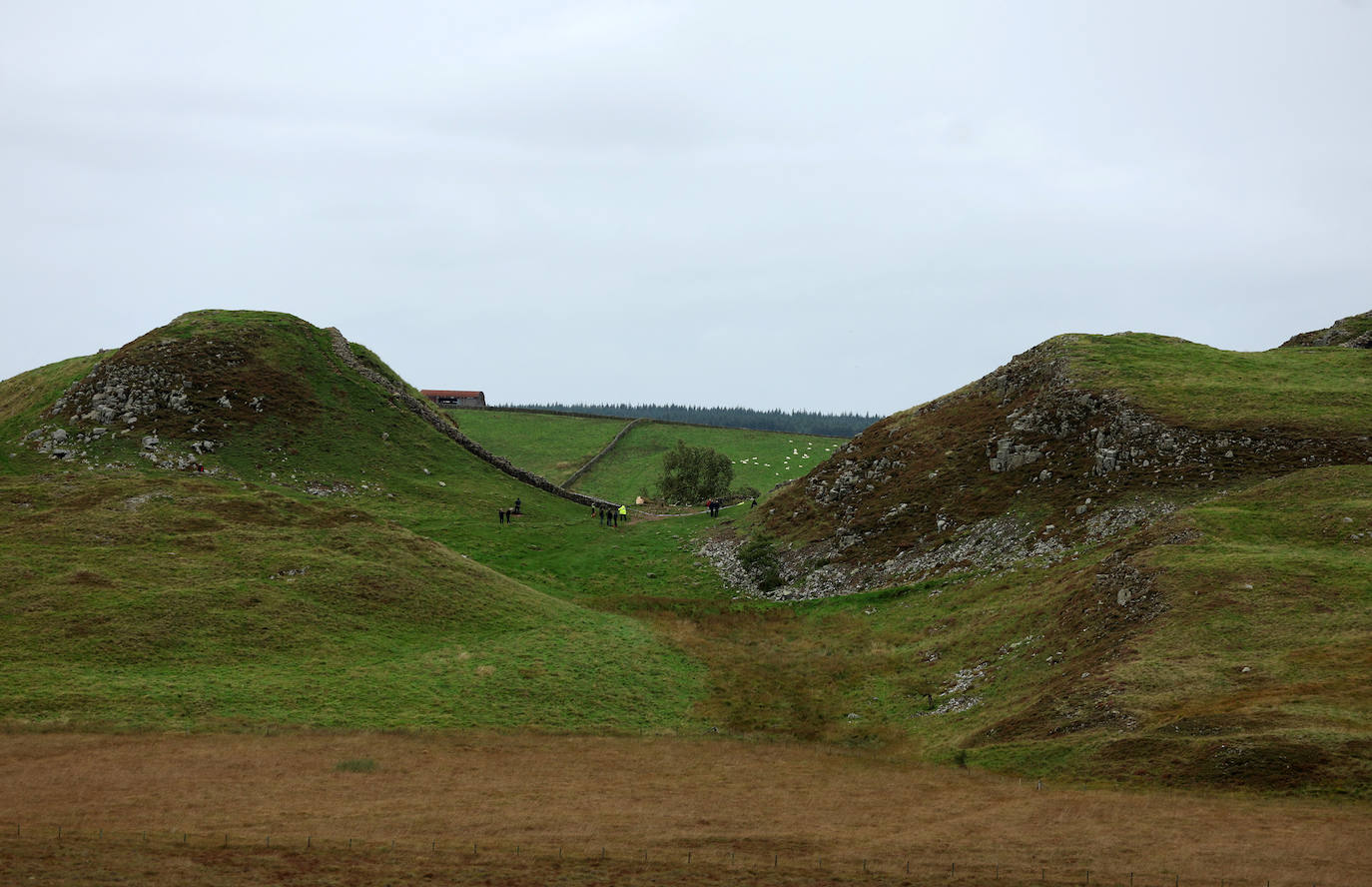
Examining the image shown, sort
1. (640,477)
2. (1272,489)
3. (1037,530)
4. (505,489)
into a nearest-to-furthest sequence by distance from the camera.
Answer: (1272,489) < (1037,530) < (505,489) < (640,477)

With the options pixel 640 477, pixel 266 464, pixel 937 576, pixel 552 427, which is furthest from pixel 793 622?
pixel 552 427

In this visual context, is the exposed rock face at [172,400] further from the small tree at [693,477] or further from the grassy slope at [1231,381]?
the grassy slope at [1231,381]

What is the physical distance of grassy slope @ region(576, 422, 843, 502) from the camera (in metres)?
136

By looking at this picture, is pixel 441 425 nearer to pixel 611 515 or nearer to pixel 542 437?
pixel 611 515

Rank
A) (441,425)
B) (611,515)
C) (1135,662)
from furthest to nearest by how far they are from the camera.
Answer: (441,425), (611,515), (1135,662)

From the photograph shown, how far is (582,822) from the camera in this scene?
36.0 m

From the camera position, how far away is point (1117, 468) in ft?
241

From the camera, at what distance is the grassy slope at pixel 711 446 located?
13625 cm

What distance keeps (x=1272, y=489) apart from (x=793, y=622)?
3224 centimetres

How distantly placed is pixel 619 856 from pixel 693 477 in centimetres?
9067

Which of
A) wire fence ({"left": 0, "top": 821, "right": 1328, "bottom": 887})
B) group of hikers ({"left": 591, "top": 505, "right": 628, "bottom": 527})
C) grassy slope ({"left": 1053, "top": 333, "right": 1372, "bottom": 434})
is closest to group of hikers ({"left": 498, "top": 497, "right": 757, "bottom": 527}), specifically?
group of hikers ({"left": 591, "top": 505, "right": 628, "bottom": 527})

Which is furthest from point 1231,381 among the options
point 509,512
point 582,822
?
point 582,822

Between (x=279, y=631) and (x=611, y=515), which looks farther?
(x=611, y=515)

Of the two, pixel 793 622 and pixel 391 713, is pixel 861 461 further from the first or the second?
pixel 391 713
